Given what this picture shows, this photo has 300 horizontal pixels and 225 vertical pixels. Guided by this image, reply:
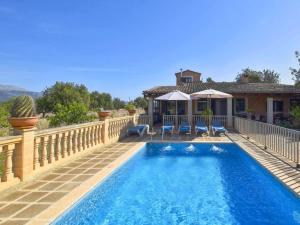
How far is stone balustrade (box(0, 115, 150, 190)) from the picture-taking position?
6219 mm

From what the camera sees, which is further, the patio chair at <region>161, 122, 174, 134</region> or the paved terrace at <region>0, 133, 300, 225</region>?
the patio chair at <region>161, 122, 174, 134</region>

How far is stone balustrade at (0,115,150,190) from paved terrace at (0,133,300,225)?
0.82 ft

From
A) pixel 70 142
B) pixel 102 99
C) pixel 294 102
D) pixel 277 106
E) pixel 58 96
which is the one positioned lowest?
pixel 70 142

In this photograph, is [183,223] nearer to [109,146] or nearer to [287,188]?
[287,188]

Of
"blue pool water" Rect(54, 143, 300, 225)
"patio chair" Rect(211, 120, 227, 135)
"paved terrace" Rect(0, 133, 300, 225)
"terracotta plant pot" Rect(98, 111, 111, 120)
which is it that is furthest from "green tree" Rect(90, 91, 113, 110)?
"blue pool water" Rect(54, 143, 300, 225)

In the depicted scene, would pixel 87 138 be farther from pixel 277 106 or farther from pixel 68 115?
pixel 277 106

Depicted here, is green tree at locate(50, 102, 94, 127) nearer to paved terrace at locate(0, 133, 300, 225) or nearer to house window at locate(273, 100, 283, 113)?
paved terrace at locate(0, 133, 300, 225)

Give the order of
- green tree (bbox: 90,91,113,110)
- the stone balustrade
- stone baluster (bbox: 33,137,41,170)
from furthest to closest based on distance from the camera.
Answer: green tree (bbox: 90,91,113,110) → stone baluster (bbox: 33,137,41,170) → the stone balustrade

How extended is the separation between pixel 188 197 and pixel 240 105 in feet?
65.3

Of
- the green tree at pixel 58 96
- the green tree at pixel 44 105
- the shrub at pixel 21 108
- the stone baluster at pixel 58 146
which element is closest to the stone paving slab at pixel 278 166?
the stone baluster at pixel 58 146

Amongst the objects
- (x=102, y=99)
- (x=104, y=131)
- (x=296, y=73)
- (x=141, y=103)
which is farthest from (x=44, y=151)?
(x=102, y=99)

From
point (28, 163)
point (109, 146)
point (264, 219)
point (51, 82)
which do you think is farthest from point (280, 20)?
point (51, 82)

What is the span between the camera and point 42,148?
7746mm

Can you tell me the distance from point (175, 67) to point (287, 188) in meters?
29.8
